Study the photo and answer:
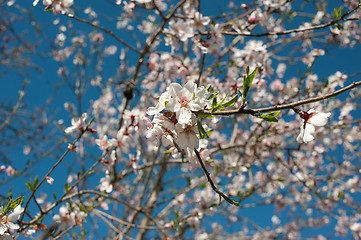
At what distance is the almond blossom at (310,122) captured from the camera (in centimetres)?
97

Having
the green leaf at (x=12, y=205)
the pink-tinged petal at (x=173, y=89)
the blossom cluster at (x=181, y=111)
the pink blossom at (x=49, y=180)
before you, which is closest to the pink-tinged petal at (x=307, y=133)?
the blossom cluster at (x=181, y=111)

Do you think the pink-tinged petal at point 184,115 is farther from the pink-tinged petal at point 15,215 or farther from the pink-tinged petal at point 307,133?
the pink-tinged petal at point 15,215

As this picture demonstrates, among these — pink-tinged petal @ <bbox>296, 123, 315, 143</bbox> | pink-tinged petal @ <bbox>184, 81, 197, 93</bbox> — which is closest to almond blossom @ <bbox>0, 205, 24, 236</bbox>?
pink-tinged petal @ <bbox>184, 81, 197, 93</bbox>

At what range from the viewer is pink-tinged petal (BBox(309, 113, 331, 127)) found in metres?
0.96

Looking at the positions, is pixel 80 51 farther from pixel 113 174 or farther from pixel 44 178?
pixel 44 178

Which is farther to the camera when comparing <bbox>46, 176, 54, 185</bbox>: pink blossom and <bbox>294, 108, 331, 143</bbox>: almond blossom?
<bbox>46, 176, 54, 185</bbox>: pink blossom

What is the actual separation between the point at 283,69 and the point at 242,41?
74.6 inches

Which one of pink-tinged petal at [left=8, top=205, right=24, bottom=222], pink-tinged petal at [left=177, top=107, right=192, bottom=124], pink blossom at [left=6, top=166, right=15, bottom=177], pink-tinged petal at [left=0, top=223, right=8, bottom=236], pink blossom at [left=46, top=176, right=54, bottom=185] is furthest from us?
pink blossom at [left=6, top=166, right=15, bottom=177]

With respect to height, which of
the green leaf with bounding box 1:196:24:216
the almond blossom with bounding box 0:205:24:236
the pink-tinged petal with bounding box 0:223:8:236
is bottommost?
the pink-tinged petal with bounding box 0:223:8:236

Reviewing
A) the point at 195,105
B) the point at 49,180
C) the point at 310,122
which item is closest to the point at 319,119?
the point at 310,122

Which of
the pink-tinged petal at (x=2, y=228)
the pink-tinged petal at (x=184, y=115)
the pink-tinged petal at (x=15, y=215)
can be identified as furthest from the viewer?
the pink-tinged petal at (x=15, y=215)

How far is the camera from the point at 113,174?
2848 mm

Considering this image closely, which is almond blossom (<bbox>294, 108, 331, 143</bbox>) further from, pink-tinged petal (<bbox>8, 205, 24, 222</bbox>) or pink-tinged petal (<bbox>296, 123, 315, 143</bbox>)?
pink-tinged petal (<bbox>8, 205, 24, 222</bbox>)

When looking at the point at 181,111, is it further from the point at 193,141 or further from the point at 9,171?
the point at 9,171
